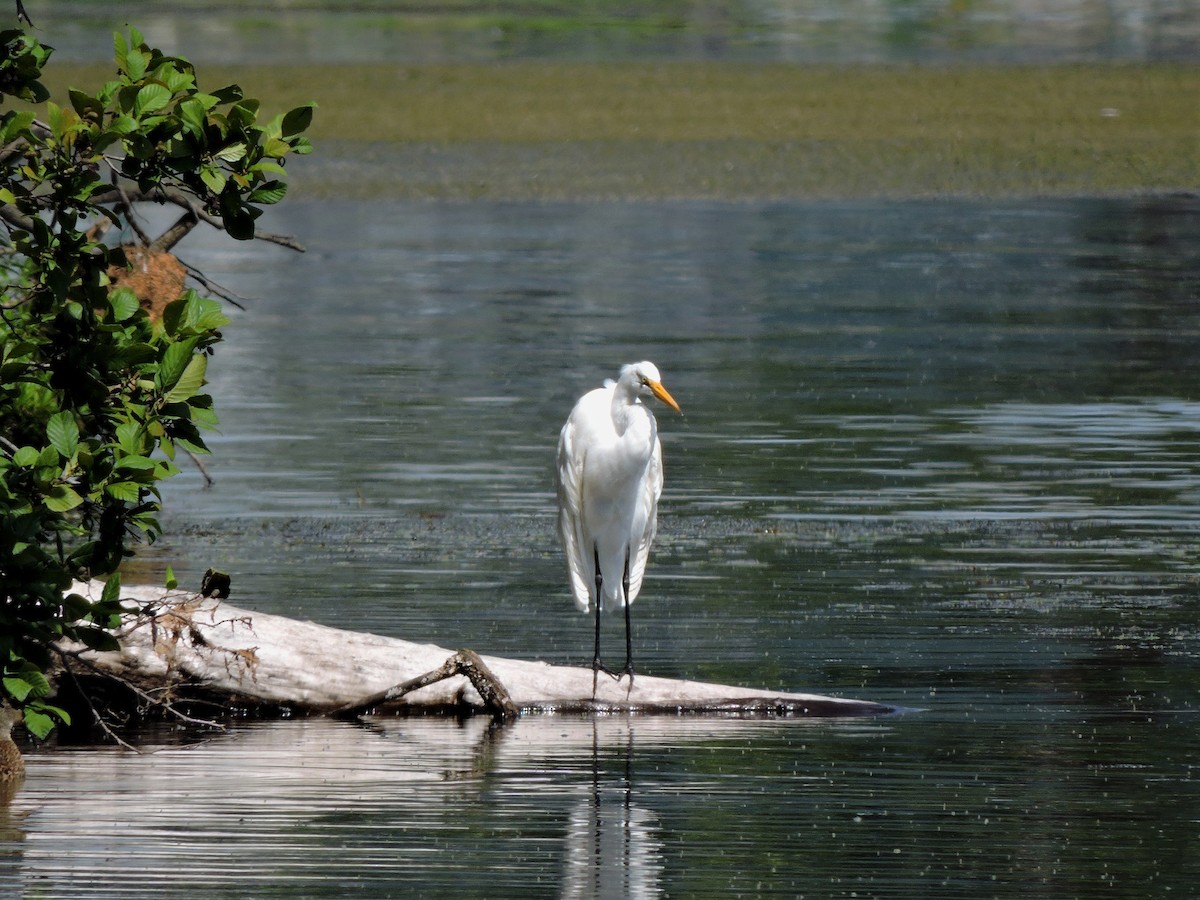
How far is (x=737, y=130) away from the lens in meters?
38.8

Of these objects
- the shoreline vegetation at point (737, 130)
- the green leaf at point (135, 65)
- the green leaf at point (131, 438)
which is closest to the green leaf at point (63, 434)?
the green leaf at point (131, 438)

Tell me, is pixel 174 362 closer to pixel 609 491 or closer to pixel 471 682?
pixel 471 682

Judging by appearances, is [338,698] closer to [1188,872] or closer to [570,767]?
[570,767]

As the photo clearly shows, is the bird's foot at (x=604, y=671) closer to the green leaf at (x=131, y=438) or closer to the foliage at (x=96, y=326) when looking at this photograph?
the foliage at (x=96, y=326)

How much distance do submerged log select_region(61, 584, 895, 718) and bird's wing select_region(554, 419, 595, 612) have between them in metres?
0.99

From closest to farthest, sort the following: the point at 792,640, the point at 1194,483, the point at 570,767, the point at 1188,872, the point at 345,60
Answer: the point at 1188,872 < the point at 570,767 < the point at 792,640 < the point at 1194,483 < the point at 345,60

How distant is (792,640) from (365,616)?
221 cm

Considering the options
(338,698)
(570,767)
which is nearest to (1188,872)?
(570,767)

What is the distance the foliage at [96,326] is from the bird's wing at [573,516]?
3017 millimetres

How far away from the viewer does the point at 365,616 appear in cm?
1274

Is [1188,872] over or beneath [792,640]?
beneath

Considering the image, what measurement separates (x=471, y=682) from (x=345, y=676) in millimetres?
558

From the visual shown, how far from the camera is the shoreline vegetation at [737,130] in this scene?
116 feet

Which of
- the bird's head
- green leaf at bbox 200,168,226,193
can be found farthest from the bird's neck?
green leaf at bbox 200,168,226,193
